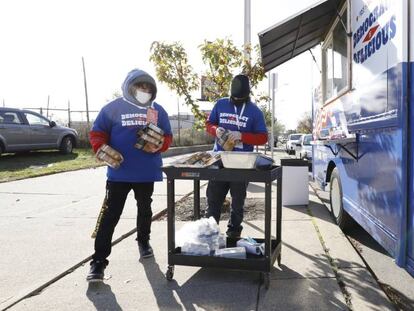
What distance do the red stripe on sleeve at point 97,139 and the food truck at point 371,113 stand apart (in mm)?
2338

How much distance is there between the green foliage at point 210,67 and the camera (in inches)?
298

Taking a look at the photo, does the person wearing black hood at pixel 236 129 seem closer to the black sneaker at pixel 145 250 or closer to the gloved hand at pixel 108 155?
the black sneaker at pixel 145 250

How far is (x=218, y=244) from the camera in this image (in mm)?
3992

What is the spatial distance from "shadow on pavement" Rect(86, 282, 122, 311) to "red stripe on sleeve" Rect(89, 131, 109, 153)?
3.87ft

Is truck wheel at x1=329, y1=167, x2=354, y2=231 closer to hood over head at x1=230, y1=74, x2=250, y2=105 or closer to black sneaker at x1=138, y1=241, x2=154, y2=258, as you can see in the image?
hood over head at x1=230, y1=74, x2=250, y2=105

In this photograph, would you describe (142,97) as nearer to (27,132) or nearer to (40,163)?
(40,163)

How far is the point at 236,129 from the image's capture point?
4457mm

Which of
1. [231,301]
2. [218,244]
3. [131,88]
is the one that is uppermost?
[131,88]

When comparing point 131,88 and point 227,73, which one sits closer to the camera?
point 131,88

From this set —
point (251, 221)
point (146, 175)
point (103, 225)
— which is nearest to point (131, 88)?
point (146, 175)

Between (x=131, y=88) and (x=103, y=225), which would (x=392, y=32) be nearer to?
(x=131, y=88)

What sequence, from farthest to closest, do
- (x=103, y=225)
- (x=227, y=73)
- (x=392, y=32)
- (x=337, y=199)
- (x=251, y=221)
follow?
(x=227, y=73), (x=251, y=221), (x=337, y=199), (x=103, y=225), (x=392, y=32)

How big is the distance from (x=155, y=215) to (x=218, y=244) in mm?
2854

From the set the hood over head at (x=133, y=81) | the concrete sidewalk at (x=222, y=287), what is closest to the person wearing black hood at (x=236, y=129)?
the concrete sidewalk at (x=222, y=287)
